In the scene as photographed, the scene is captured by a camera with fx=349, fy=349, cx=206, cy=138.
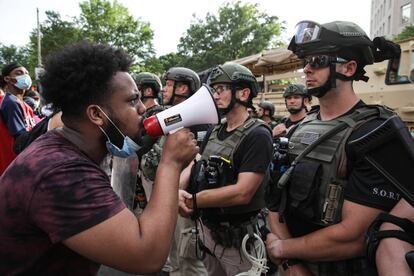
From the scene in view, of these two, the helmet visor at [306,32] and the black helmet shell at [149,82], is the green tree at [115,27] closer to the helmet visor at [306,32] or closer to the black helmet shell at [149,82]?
the black helmet shell at [149,82]

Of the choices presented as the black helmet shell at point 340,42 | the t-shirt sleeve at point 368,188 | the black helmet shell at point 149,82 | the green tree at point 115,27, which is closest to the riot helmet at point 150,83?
the black helmet shell at point 149,82

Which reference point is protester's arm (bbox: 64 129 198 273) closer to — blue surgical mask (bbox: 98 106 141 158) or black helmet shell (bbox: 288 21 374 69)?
blue surgical mask (bbox: 98 106 141 158)

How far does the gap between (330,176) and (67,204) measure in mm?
1452

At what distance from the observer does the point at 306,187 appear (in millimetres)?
2096

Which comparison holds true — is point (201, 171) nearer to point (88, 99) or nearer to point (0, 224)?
point (88, 99)

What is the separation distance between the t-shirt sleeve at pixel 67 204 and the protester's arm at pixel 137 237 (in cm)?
3

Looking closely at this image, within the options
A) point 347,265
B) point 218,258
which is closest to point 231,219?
point 218,258

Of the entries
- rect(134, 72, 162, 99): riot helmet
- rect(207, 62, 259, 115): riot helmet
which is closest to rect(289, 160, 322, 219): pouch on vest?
rect(207, 62, 259, 115): riot helmet

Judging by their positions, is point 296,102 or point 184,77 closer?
point 184,77

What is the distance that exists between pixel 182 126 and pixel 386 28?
52.8 meters

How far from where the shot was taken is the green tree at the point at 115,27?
3709cm

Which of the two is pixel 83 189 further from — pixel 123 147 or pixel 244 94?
pixel 244 94

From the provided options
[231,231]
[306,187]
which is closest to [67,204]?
[306,187]

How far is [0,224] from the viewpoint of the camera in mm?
1471
